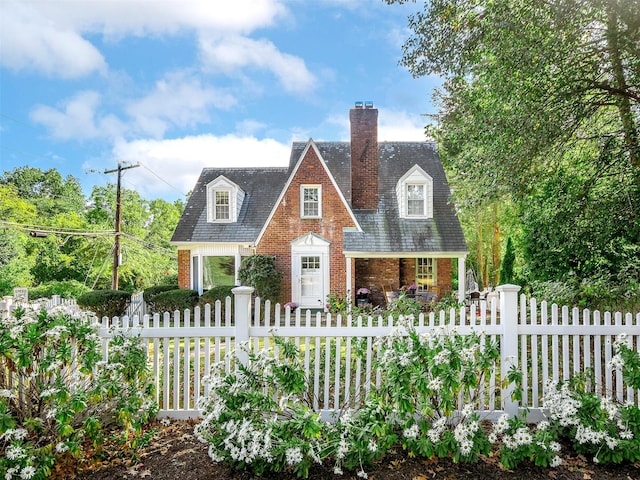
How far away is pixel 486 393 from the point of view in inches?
204

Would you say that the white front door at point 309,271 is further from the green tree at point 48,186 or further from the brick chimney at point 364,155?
the green tree at point 48,186

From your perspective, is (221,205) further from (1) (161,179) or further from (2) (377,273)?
(1) (161,179)

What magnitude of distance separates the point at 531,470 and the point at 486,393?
1789 millimetres

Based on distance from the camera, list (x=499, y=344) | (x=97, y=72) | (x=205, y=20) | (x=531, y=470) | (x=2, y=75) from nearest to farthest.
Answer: (x=531, y=470) < (x=499, y=344) < (x=205, y=20) < (x=2, y=75) < (x=97, y=72)

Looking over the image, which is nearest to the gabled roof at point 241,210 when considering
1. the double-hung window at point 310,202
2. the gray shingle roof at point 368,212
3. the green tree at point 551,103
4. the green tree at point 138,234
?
the gray shingle roof at point 368,212

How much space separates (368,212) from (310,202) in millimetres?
2308

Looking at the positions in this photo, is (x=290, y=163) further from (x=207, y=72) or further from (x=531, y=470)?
(x=531, y=470)

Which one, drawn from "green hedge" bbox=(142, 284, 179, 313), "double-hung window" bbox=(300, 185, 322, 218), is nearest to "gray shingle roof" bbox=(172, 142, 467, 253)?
"double-hung window" bbox=(300, 185, 322, 218)

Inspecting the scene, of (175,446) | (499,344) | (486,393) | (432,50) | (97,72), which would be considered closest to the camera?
(175,446)

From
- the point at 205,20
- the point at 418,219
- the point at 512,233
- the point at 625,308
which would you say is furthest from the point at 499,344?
the point at 512,233

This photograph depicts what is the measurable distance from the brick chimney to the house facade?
39 millimetres

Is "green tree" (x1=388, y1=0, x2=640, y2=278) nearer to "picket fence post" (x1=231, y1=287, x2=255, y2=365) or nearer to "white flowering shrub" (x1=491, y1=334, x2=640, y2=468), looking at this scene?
"white flowering shrub" (x1=491, y1=334, x2=640, y2=468)

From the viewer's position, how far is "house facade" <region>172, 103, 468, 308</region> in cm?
1434

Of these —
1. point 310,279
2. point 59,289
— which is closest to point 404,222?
point 310,279
